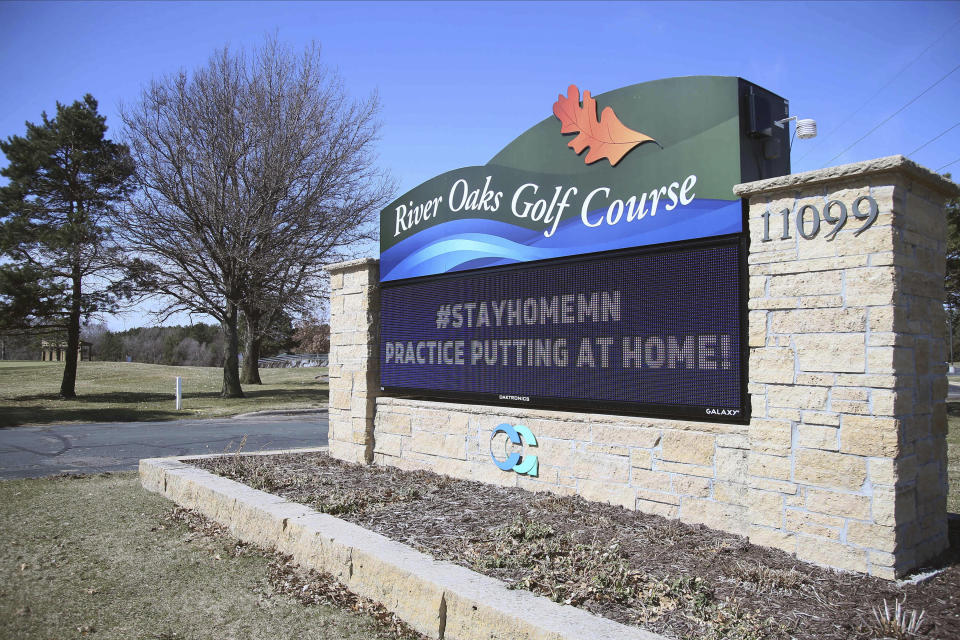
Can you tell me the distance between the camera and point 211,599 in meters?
4.32

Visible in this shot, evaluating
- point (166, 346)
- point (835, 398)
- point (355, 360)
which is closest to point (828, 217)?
point (835, 398)

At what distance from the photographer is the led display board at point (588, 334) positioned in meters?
4.75

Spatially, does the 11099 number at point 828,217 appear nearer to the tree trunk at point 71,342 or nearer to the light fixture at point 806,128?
the light fixture at point 806,128

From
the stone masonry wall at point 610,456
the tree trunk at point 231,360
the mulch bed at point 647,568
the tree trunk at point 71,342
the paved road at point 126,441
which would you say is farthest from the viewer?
the tree trunk at point 231,360

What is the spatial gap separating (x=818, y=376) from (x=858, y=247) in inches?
32.4

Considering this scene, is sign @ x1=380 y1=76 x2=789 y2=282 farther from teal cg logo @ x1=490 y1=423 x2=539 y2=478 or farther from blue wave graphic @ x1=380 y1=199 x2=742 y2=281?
teal cg logo @ x1=490 y1=423 x2=539 y2=478

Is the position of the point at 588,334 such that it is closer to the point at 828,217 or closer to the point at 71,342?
the point at 828,217

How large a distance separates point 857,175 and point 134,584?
17.8 feet

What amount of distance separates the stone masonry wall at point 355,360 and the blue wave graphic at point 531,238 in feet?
1.32

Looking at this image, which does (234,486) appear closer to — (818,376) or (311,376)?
(818,376)

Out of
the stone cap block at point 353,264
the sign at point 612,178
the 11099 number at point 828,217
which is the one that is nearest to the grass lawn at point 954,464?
the 11099 number at point 828,217

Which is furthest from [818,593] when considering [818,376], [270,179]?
[270,179]

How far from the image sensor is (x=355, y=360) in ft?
27.2

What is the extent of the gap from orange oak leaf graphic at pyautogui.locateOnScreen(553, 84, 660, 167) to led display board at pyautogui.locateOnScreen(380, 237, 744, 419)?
2.96 ft
